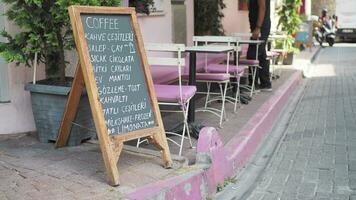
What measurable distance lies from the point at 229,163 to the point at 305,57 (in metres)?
13.6

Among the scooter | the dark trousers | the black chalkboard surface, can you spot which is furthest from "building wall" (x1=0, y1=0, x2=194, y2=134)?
the scooter

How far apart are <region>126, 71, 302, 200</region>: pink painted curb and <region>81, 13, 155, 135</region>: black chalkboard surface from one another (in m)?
0.54

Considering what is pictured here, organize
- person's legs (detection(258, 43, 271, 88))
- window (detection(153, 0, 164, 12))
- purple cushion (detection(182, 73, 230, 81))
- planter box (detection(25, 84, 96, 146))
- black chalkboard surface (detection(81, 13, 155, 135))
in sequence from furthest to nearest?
1. person's legs (detection(258, 43, 271, 88))
2. window (detection(153, 0, 164, 12))
3. purple cushion (detection(182, 73, 230, 81))
4. planter box (detection(25, 84, 96, 146))
5. black chalkboard surface (detection(81, 13, 155, 135))

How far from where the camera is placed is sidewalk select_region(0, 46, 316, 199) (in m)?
3.83

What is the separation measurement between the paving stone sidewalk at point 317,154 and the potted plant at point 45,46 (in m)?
2.04

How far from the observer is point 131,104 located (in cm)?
431

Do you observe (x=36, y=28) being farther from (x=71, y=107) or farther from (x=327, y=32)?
(x=327, y=32)

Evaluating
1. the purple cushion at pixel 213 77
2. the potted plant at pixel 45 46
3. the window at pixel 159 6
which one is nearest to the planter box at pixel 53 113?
the potted plant at pixel 45 46

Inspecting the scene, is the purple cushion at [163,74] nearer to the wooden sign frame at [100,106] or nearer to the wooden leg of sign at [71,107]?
the wooden leg of sign at [71,107]

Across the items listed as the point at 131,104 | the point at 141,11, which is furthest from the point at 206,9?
the point at 131,104

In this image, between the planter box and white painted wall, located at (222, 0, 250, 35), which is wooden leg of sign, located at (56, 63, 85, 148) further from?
white painted wall, located at (222, 0, 250, 35)

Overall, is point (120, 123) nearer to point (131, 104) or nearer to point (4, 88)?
point (131, 104)

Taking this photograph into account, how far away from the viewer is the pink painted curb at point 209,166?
3.89 m

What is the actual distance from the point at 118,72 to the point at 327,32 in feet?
76.2
